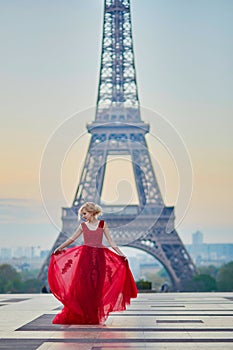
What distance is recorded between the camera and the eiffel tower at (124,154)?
3900 centimetres

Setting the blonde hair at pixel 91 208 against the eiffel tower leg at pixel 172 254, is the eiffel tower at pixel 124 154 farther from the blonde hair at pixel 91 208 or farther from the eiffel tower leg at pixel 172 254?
the blonde hair at pixel 91 208

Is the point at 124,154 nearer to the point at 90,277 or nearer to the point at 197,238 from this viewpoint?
the point at 90,277

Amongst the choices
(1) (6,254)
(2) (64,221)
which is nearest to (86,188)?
(2) (64,221)

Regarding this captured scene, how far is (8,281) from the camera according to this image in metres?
53.8

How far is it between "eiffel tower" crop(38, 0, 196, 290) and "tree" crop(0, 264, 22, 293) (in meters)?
10.9

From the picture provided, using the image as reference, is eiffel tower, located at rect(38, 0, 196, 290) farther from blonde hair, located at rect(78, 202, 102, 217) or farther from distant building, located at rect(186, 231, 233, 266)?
distant building, located at rect(186, 231, 233, 266)

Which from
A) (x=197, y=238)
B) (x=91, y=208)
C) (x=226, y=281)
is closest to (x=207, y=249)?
(x=197, y=238)

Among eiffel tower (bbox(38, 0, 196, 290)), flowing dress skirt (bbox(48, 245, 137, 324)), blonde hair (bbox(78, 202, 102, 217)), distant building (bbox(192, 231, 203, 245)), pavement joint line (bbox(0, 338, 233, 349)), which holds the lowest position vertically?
pavement joint line (bbox(0, 338, 233, 349))

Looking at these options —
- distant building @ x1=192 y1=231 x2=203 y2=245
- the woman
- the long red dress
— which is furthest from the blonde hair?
distant building @ x1=192 y1=231 x2=203 y2=245

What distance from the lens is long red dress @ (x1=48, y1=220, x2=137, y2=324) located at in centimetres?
821

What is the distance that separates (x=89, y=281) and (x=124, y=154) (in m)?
33.0

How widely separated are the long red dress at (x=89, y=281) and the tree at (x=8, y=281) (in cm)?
4050

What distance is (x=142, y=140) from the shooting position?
4031cm

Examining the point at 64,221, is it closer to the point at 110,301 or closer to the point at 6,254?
the point at 110,301
